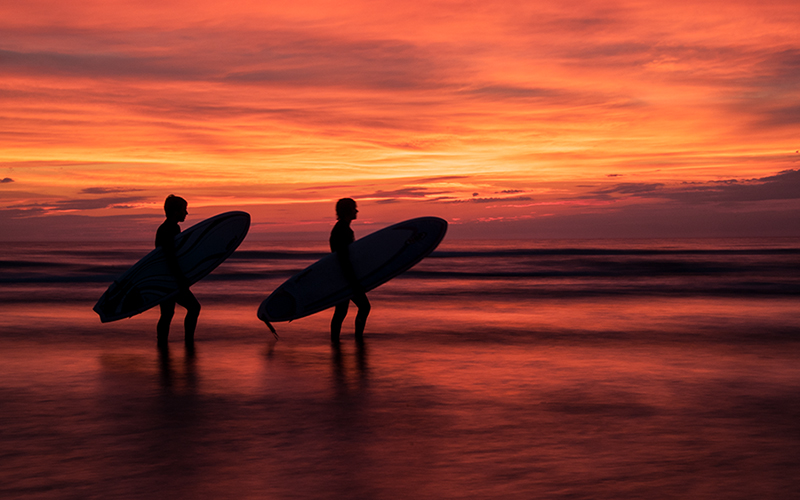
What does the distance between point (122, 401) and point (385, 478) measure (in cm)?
280

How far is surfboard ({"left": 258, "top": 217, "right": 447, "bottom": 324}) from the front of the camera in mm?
8828

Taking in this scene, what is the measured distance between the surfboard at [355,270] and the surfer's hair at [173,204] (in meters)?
1.71

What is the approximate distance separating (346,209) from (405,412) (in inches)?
138

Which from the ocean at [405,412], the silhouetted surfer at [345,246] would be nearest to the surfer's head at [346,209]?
the silhouetted surfer at [345,246]

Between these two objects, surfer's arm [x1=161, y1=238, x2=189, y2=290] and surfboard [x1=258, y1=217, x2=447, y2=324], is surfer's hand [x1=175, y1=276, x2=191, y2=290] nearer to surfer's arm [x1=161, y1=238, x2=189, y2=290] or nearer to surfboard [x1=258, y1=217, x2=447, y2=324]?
surfer's arm [x1=161, y1=238, x2=189, y2=290]

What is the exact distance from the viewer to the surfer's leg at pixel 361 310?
27.3 ft

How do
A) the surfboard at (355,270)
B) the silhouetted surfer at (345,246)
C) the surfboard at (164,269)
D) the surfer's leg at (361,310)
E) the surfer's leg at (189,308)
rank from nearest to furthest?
the surfer's leg at (189,308) → the silhouetted surfer at (345,246) → the surfer's leg at (361,310) → the surfboard at (164,269) → the surfboard at (355,270)

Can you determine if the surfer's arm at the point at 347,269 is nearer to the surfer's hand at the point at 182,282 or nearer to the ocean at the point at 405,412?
the ocean at the point at 405,412

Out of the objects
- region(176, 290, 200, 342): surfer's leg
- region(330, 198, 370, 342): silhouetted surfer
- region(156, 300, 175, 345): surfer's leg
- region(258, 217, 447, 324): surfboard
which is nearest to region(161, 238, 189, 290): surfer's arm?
region(176, 290, 200, 342): surfer's leg

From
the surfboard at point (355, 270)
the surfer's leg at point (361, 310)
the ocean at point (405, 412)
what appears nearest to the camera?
the ocean at point (405, 412)

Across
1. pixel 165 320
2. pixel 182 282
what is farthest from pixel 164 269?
pixel 182 282

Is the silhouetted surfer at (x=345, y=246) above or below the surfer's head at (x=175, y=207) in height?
below

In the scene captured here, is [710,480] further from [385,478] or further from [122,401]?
[122,401]

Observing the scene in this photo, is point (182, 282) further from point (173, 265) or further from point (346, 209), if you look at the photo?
point (346, 209)
